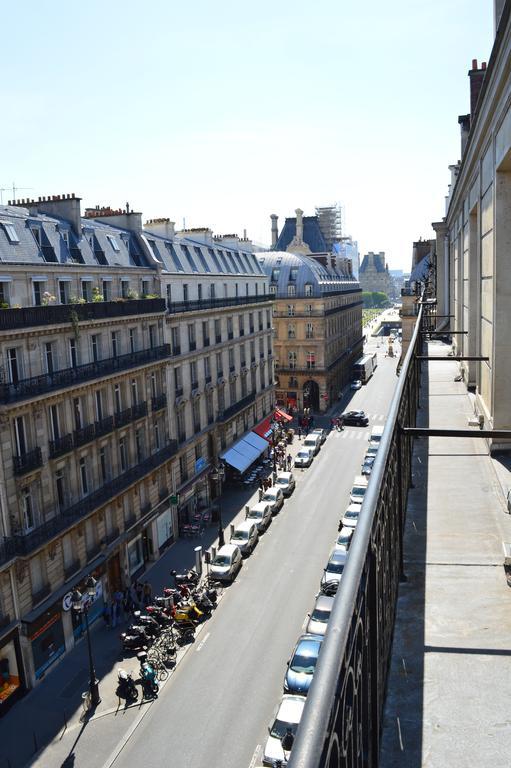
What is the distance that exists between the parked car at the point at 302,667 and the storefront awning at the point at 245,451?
2207 cm

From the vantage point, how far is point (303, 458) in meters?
49.3

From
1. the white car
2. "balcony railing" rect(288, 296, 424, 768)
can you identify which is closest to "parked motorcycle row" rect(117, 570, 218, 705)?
the white car

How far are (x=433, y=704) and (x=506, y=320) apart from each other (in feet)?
21.6

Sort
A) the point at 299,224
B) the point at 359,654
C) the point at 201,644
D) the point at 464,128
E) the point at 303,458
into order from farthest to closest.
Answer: the point at 299,224, the point at 303,458, the point at 201,644, the point at 464,128, the point at 359,654

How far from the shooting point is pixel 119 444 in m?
30.9

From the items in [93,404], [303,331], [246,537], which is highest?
[303,331]

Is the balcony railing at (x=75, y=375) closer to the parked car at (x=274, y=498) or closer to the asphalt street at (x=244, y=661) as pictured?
the parked car at (x=274, y=498)

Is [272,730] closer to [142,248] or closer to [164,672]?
[164,672]

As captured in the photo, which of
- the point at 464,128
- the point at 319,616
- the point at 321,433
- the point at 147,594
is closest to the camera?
the point at 464,128

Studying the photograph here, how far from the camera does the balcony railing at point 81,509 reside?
22734mm

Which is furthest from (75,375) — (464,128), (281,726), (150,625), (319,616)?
(464,128)

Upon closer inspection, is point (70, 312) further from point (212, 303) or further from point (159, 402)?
point (212, 303)

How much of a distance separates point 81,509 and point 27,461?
4134mm

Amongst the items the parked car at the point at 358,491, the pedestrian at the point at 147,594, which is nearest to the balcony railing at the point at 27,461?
the pedestrian at the point at 147,594
